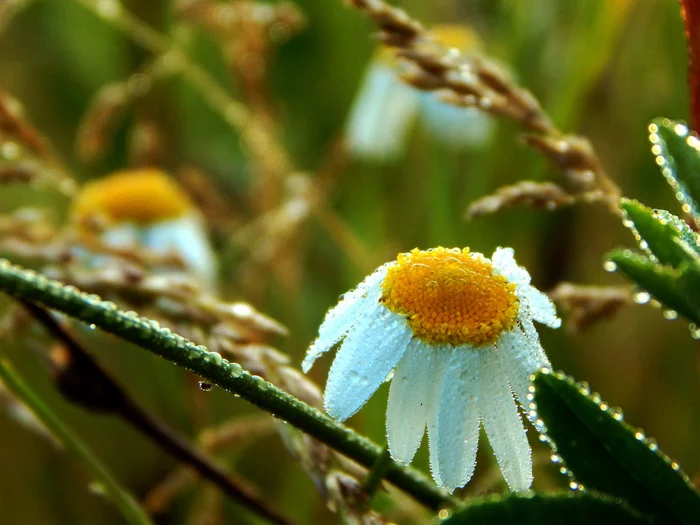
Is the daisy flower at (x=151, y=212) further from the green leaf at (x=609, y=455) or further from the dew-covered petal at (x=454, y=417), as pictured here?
the green leaf at (x=609, y=455)

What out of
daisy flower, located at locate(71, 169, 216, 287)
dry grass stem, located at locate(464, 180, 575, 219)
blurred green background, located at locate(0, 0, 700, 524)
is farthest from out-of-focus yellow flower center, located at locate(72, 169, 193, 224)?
dry grass stem, located at locate(464, 180, 575, 219)

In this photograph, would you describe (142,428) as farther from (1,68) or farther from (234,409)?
(1,68)

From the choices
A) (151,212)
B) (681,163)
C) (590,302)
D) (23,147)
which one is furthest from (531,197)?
(151,212)

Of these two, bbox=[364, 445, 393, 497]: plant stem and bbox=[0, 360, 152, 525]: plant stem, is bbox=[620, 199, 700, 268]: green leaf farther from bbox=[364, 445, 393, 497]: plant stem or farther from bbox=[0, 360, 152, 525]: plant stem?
bbox=[0, 360, 152, 525]: plant stem

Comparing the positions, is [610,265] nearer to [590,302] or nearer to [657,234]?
[657,234]

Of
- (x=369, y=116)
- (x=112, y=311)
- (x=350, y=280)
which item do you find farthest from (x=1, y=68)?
(x=112, y=311)

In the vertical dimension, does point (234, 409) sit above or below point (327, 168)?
below
